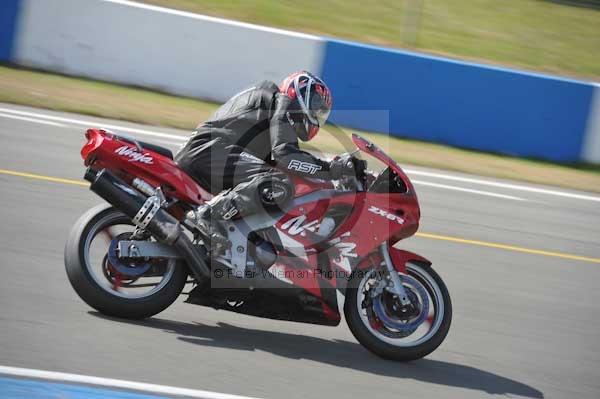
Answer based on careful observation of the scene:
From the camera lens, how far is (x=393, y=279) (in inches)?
219

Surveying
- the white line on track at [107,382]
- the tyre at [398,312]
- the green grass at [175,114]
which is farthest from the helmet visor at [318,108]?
the green grass at [175,114]

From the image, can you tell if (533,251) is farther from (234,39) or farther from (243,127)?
(234,39)

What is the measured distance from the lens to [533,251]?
8.80 metres

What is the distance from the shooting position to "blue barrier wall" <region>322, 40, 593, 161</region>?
1255 cm

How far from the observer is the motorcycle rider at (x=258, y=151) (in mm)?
5395

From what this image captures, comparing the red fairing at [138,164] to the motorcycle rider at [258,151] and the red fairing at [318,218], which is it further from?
the motorcycle rider at [258,151]

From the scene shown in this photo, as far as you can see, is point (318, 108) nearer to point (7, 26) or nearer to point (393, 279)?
point (393, 279)

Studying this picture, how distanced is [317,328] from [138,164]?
1704 millimetres

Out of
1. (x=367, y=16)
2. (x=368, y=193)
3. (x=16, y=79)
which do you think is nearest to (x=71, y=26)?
(x=16, y=79)

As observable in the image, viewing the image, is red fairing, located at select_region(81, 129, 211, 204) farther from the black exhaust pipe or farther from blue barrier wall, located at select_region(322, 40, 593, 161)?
blue barrier wall, located at select_region(322, 40, 593, 161)

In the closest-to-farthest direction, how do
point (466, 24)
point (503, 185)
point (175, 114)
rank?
point (503, 185) < point (175, 114) < point (466, 24)

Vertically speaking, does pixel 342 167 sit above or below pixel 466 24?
above

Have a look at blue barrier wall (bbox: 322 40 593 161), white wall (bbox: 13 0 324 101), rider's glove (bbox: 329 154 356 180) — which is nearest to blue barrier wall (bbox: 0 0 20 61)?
white wall (bbox: 13 0 324 101)

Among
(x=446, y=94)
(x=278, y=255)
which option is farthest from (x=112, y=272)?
(x=446, y=94)
